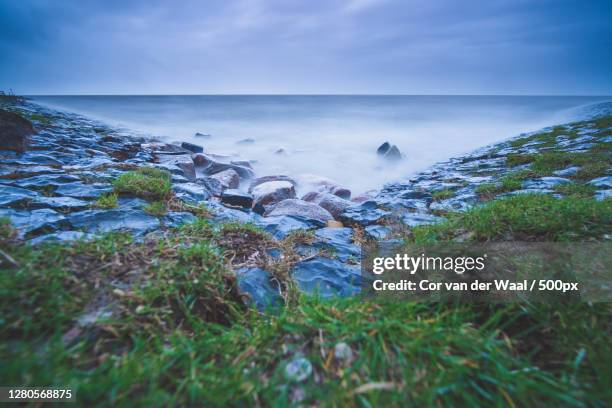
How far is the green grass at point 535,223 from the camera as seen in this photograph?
2.09m

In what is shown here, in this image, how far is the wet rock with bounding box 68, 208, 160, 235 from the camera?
2.78 meters

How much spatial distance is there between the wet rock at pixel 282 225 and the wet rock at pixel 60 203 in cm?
206

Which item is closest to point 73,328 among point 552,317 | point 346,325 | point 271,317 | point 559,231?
point 271,317

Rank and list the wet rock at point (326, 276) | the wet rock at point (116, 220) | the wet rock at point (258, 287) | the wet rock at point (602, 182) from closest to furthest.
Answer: the wet rock at point (258, 287) < the wet rock at point (326, 276) < the wet rock at point (116, 220) < the wet rock at point (602, 182)

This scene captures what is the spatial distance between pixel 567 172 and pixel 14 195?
8833mm

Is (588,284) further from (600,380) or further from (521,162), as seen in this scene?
(521,162)

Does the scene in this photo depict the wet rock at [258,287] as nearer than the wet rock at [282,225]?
Result: Yes

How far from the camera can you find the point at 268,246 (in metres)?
2.84

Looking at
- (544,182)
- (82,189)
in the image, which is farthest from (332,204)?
(82,189)

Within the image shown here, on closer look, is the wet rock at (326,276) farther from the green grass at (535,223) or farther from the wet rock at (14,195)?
the wet rock at (14,195)

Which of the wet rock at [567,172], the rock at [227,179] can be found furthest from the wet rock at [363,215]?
the rock at [227,179]

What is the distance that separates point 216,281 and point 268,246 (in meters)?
1.04

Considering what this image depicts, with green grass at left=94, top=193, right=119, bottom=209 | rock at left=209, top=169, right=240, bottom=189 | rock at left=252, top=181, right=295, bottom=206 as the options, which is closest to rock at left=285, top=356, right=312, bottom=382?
green grass at left=94, top=193, right=119, bottom=209

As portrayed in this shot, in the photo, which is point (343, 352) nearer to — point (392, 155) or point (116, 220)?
point (116, 220)
